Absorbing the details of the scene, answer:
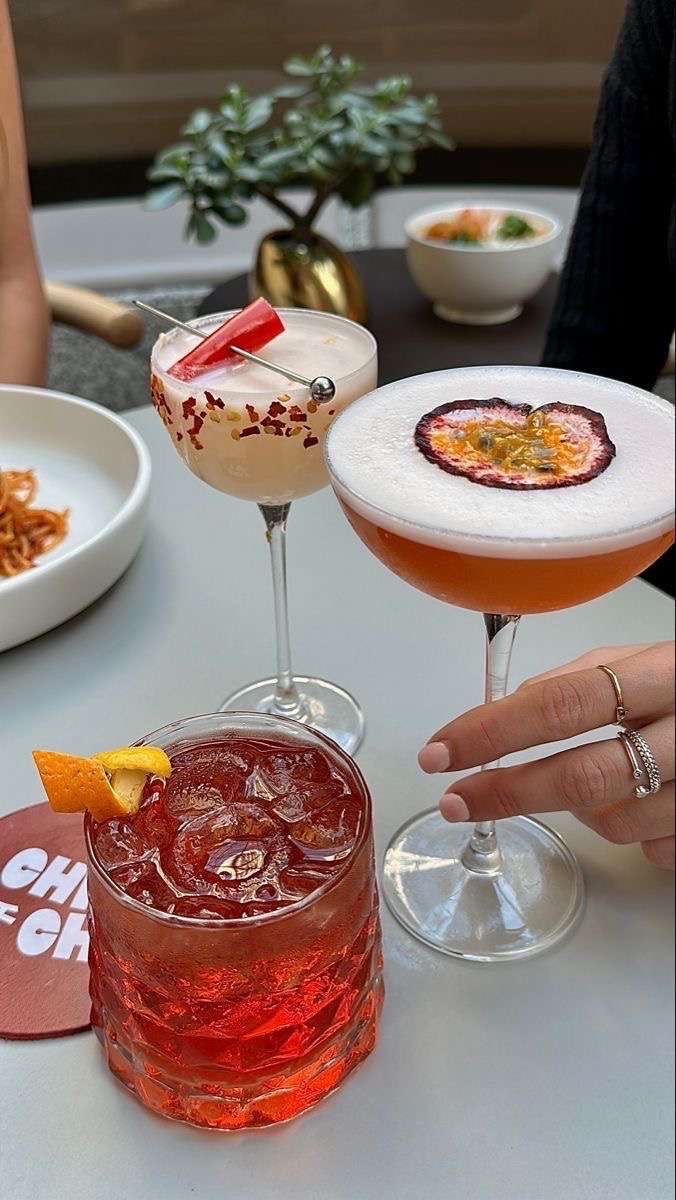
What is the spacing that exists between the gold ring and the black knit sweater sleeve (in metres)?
1.03

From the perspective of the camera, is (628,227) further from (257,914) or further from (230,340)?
(257,914)

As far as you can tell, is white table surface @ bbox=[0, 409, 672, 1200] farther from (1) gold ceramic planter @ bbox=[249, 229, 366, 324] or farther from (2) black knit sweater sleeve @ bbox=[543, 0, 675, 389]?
(1) gold ceramic planter @ bbox=[249, 229, 366, 324]

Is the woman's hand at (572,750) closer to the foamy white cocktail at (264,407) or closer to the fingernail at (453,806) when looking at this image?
the fingernail at (453,806)

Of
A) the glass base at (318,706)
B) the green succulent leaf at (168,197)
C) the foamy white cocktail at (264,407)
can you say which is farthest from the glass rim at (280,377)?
the green succulent leaf at (168,197)

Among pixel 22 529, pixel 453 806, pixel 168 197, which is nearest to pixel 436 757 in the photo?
pixel 453 806

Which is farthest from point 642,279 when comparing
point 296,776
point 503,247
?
point 296,776

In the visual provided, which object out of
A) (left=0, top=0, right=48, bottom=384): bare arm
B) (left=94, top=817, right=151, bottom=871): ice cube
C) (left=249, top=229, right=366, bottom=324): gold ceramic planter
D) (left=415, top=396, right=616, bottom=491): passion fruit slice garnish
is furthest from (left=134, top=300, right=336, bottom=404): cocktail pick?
(left=249, top=229, right=366, bottom=324): gold ceramic planter

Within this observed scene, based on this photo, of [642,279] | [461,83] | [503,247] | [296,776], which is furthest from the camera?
[461,83]

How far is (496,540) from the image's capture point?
631 mm

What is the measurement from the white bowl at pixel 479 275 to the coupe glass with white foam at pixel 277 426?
1285 mm

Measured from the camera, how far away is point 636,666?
0.73 m

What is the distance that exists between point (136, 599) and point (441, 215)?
68.1 inches

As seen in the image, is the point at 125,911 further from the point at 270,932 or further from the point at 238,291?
the point at 238,291

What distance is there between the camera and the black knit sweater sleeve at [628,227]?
1.53 metres
